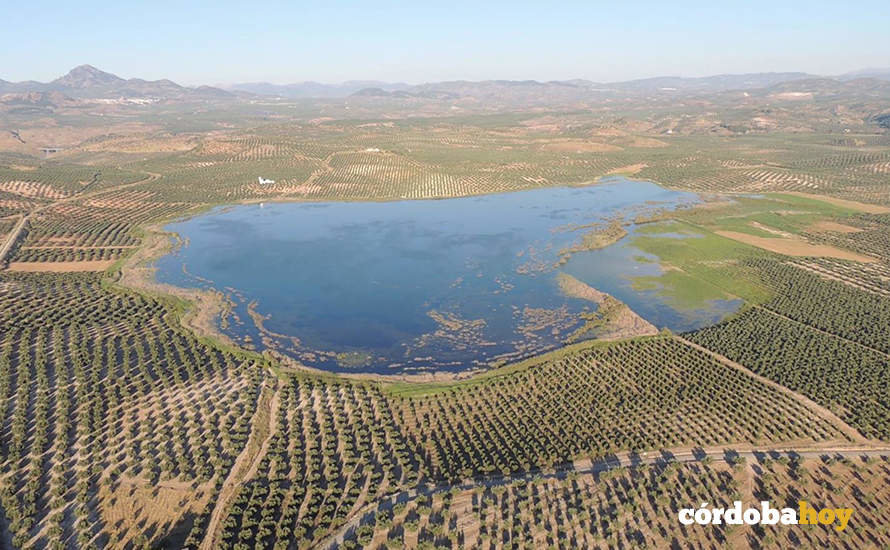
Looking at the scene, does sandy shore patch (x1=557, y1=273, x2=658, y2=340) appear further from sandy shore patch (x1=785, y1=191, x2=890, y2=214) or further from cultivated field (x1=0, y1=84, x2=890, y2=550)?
sandy shore patch (x1=785, y1=191, x2=890, y2=214)

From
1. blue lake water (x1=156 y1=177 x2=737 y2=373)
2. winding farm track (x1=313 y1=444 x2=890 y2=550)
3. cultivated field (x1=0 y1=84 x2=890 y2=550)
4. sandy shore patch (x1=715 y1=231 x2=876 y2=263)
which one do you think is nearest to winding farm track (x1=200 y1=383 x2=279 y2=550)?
cultivated field (x1=0 y1=84 x2=890 y2=550)

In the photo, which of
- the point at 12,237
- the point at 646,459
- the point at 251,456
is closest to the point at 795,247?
the point at 646,459

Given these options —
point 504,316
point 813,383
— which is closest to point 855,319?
point 813,383

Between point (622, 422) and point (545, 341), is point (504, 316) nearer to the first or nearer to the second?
point (545, 341)

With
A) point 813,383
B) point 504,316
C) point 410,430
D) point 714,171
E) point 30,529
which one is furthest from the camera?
point 714,171

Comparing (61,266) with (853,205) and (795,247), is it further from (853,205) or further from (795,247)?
(853,205)

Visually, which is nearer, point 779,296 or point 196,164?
point 779,296
